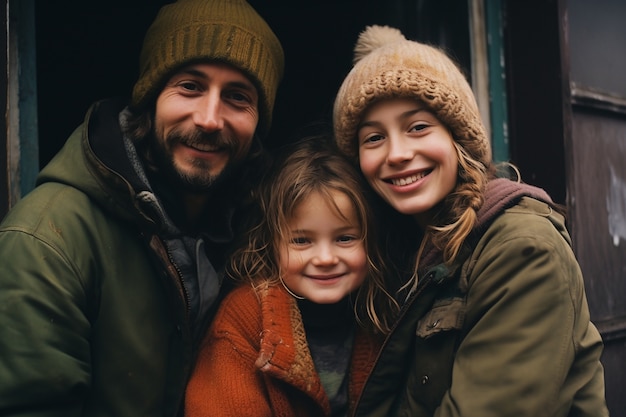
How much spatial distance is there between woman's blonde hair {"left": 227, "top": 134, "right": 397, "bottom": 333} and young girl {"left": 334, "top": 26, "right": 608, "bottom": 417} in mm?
74

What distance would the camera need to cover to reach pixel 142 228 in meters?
1.95

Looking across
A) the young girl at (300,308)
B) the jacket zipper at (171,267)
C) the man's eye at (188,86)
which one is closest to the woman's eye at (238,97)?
the man's eye at (188,86)

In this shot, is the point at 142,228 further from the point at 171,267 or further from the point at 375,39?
the point at 375,39

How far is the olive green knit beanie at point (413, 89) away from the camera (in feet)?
6.55

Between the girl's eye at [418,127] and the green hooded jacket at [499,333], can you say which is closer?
the green hooded jacket at [499,333]

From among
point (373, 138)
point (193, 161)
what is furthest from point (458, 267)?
point (193, 161)

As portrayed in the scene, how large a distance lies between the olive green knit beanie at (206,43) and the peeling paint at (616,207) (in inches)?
60.7

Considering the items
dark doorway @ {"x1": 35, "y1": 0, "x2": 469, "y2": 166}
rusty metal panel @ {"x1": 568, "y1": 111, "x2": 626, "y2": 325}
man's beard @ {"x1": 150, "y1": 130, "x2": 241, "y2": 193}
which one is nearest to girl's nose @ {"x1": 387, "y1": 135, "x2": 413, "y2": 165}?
man's beard @ {"x1": 150, "y1": 130, "x2": 241, "y2": 193}

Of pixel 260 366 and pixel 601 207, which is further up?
pixel 601 207

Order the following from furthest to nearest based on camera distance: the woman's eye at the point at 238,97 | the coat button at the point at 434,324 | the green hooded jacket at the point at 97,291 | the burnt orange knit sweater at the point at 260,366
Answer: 1. the woman's eye at the point at 238,97
2. the burnt orange knit sweater at the point at 260,366
3. the coat button at the point at 434,324
4. the green hooded jacket at the point at 97,291

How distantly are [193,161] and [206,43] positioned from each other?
1.35 ft

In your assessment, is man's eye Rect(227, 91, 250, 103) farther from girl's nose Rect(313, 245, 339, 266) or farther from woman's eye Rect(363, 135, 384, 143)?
girl's nose Rect(313, 245, 339, 266)

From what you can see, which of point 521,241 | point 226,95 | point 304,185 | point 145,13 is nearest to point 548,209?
point 521,241

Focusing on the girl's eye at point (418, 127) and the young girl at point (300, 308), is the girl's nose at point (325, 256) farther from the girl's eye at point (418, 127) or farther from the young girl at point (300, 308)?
the girl's eye at point (418, 127)
